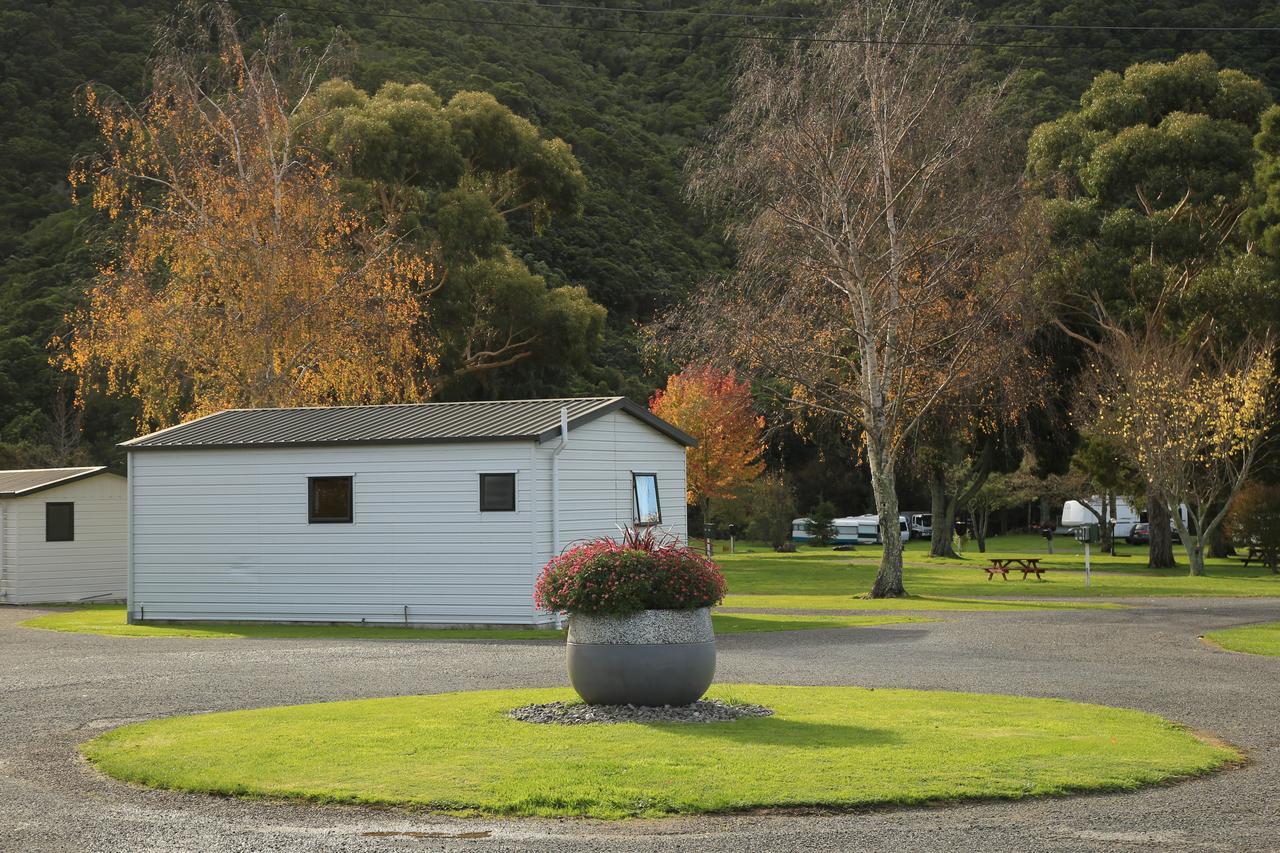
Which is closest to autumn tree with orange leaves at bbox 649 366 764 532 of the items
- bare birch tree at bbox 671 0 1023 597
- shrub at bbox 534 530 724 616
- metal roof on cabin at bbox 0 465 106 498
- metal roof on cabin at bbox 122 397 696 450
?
bare birch tree at bbox 671 0 1023 597

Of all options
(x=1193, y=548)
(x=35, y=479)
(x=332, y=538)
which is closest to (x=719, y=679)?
(x=332, y=538)

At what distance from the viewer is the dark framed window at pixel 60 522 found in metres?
33.8

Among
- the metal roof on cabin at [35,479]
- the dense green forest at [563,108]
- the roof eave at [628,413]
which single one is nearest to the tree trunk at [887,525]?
the roof eave at [628,413]

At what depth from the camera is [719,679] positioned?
51.2ft

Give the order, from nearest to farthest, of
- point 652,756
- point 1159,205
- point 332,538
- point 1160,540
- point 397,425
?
point 652,756, point 332,538, point 397,425, point 1159,205, point 1160,540

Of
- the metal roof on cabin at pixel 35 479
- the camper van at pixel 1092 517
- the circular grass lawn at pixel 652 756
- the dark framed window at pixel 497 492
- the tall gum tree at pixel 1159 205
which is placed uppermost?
the tall gum tree at pixel 1159 205

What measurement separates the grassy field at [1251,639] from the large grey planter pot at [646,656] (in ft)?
32.6

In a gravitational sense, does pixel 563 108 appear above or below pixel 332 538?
above

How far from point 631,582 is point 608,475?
42.4ft

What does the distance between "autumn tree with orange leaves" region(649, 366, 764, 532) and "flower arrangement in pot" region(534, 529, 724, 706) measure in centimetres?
4243

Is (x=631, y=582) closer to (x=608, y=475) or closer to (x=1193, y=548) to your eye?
(x=608, y=475)

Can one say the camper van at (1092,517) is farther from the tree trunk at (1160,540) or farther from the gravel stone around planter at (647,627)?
the gravel stone around planter at (647,627)

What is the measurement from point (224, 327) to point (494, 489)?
1354 cm

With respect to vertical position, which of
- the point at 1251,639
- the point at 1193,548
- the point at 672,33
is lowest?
the point at 1251,639
